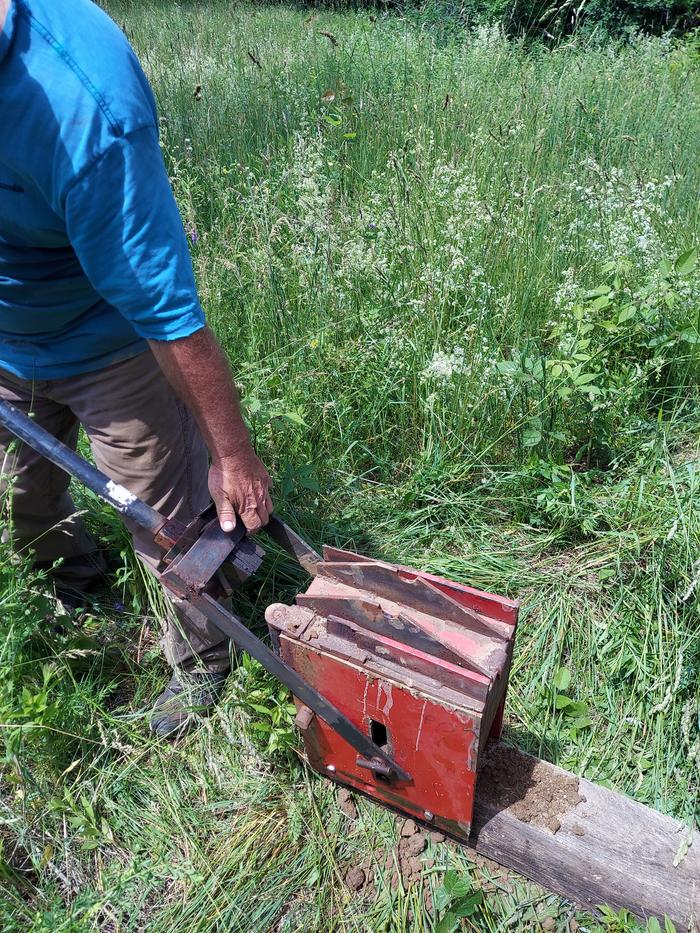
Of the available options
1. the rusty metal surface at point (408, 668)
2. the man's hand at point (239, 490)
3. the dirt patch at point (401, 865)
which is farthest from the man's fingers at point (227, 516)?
the dirt patch at point (401, 865)

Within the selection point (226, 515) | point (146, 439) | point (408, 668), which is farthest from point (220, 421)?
point (408, 668)

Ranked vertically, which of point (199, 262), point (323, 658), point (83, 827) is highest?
point (199, 262)

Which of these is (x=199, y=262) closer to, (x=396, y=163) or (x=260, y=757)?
(x=396, y=163)

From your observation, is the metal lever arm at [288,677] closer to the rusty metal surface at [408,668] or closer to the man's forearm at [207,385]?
the rusty metal surface at [408,668]

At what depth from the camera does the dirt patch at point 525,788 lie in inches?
72.9

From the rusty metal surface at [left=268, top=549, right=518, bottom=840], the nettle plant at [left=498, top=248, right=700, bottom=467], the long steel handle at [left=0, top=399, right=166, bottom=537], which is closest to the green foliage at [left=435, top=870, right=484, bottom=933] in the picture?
the rusty metal surface at [left=268, top=549, right=518, bottom=840]

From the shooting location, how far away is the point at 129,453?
2.15 m

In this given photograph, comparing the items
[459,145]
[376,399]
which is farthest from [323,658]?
[459,145]

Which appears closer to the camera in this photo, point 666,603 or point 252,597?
point 666,603

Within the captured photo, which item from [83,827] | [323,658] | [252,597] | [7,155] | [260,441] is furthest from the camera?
[260,441]

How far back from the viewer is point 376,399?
10.2 ft

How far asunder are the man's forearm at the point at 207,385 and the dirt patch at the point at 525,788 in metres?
1.13

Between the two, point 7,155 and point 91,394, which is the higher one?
point 7,155

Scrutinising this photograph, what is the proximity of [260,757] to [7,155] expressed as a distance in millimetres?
1803
